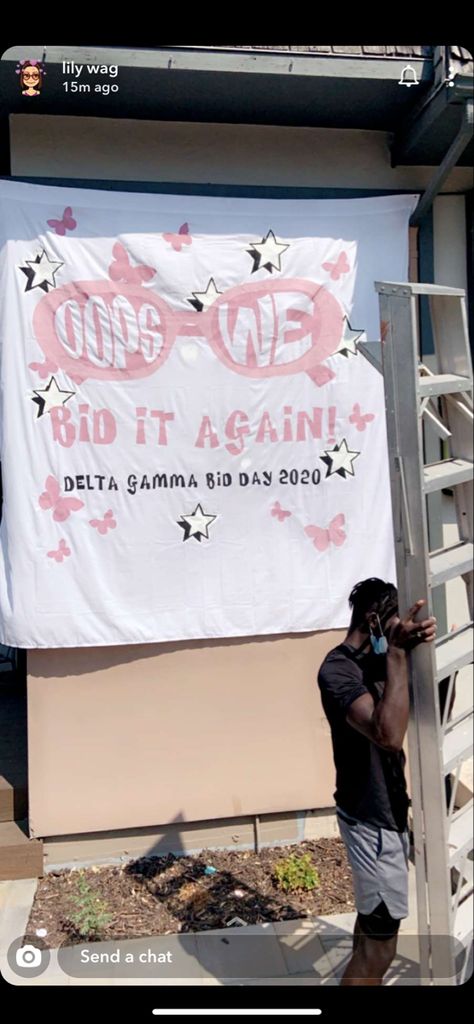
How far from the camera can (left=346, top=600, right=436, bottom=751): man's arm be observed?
2414 millimetres

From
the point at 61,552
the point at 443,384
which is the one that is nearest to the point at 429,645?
the point at 443,384

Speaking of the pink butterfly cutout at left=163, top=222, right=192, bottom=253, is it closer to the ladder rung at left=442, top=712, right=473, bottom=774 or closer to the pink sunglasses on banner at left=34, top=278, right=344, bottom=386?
the pink sunglasses on banner at left=34, top=278, right=344, bottom=386

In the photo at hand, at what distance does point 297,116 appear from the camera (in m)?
4.31

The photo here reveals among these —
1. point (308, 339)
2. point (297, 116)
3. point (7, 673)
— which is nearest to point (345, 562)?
point (308, 339)

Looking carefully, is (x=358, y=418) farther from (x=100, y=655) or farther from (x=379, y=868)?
(x=379, y=868)

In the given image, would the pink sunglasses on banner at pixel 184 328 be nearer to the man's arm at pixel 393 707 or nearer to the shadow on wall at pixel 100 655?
the shadow on wall at pixel 100 655

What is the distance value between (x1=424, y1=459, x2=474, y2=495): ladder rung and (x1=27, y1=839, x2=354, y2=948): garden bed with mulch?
8.28 feet

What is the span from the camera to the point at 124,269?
4266mm

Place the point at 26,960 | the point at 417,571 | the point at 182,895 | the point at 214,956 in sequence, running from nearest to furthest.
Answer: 1. the point at 417,571
2. the point at 26,960
3. the point at 214,956
4. the point at 182,895

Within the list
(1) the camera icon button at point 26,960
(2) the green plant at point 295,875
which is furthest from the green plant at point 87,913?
(2) the green plant at point 295,875

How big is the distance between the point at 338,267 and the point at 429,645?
265 cm

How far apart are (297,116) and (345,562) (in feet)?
7.80

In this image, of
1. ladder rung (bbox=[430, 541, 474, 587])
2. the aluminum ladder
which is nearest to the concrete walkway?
the aluminum ladder

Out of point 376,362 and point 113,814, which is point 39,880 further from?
point 376,362
